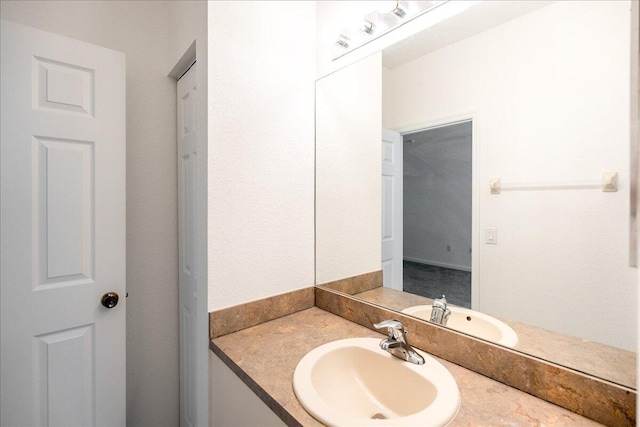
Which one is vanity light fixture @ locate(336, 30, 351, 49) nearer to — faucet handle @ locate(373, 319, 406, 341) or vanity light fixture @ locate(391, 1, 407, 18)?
vanity light fixture @ locate(391, 1, 407, 18)

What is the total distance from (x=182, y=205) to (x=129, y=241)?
29 cm

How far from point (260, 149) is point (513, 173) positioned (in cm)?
86

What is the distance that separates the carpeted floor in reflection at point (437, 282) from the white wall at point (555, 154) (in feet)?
0.17

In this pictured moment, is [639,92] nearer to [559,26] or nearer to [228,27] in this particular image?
[559,26]

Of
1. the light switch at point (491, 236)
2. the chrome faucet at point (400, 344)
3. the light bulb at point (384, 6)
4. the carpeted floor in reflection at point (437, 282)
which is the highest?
the light bulb at point (384, 6)

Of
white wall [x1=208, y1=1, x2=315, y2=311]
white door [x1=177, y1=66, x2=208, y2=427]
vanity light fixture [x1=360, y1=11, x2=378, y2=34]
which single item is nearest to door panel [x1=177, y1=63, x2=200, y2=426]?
white door [x1=177, y1=66, x2=208, y2=427]

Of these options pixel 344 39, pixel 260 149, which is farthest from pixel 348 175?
pixel 344 39

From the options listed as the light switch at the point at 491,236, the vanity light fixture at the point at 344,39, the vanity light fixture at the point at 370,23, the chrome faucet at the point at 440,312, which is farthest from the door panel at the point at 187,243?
the light switch at the point at 491,236

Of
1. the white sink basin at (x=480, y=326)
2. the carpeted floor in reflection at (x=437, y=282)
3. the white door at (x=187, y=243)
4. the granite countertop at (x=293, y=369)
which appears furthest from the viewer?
the white door at (x=187, y=243)

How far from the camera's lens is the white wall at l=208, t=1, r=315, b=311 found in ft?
3.58

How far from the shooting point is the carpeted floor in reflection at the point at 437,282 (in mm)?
961

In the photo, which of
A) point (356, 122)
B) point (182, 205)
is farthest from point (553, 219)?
point (182, 205)

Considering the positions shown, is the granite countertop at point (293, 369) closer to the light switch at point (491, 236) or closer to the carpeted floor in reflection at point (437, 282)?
the carpeted floor in reflection at point (437, 282)

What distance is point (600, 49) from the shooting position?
2.33 ft
